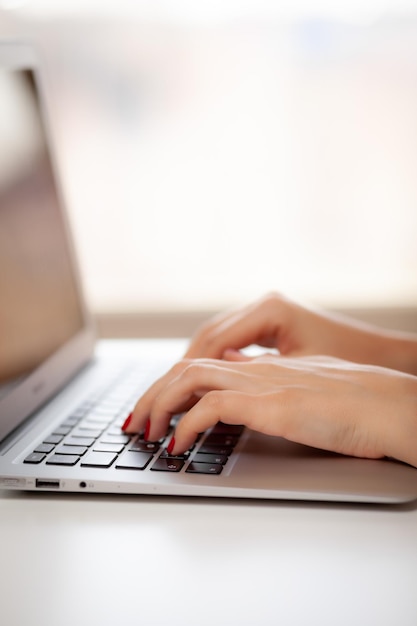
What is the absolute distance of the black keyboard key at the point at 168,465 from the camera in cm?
69

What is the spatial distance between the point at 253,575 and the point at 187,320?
1.35m

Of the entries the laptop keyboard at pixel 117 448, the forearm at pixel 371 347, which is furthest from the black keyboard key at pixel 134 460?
the forearm at pixel 371 347

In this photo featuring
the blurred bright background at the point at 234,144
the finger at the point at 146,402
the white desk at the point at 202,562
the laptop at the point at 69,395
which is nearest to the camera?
the white desk at the point at 202,562

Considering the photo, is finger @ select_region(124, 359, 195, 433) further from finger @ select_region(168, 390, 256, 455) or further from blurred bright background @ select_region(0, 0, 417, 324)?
blurred bright background @ select_region(0, 0, 417, 324)

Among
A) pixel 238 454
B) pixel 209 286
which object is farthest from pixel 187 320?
pixel 238 454

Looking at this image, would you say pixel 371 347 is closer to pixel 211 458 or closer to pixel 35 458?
pixel 211 458

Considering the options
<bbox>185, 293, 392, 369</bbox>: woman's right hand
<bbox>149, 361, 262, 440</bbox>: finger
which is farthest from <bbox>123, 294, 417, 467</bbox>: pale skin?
<bbox>185, 293, 392, 369</bbox>: woman's right hand

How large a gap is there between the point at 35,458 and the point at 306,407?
0.81 ft

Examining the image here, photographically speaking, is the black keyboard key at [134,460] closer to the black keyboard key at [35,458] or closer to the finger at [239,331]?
the black keyboard key at [35,458]

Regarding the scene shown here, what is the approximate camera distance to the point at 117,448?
738 millimetres

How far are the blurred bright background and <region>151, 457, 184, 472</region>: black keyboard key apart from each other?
1116 millimetres

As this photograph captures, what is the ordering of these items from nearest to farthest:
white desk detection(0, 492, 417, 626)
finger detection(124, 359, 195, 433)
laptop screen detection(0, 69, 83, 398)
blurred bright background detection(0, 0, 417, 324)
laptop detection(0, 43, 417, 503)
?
white desk detection(0, 492, 417, 626) < laptop detection(0, 43, 417, 503) < finger detection(124, 359, 195, 433) < laptop screen detection(0, 69, 83, 398) < blurred bright background detection(0, 0, 417, 324)

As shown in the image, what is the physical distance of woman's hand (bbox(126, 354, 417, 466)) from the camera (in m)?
0.69

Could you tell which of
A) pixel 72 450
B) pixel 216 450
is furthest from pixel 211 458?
pixel 72 450
